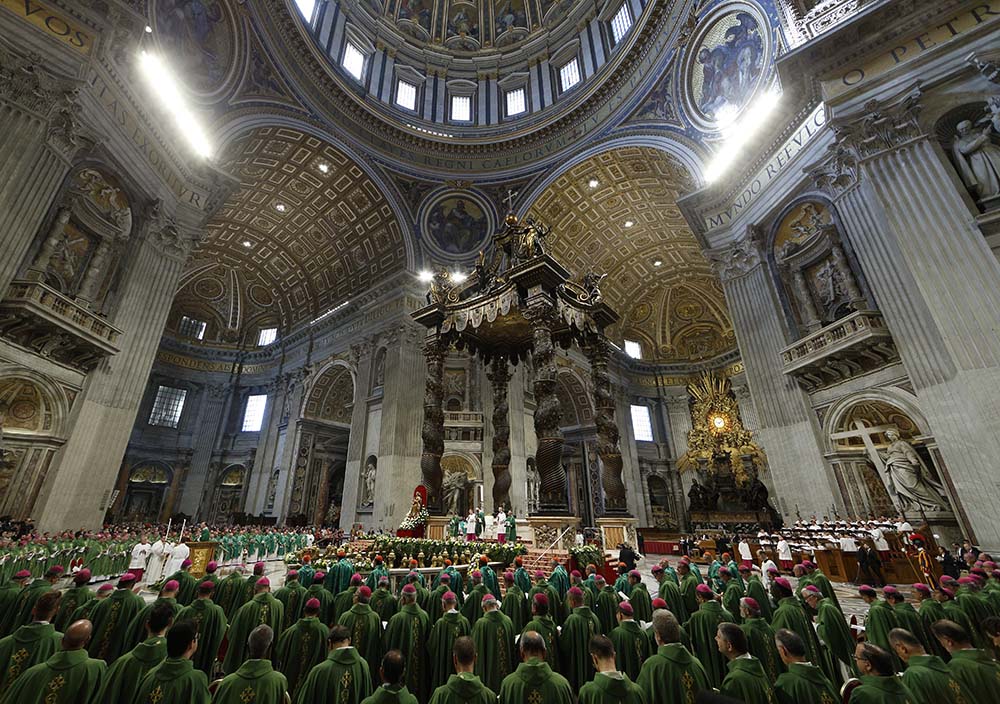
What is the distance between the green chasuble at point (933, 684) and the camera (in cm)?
213

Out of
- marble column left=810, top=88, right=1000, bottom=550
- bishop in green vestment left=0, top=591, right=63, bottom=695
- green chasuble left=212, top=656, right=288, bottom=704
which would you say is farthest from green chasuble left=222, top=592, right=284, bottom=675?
marble column left=810, top=88, right=1000, bottom=550

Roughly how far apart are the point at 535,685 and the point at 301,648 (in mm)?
2070

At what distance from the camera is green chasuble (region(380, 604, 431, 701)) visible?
3436 millimetres

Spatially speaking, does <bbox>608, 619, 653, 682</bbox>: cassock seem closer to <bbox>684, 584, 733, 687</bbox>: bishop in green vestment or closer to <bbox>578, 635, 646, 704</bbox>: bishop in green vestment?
<bbox>684, 584, 733, 687</bbox>: bishop in green vestment

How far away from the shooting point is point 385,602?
13.7 ft

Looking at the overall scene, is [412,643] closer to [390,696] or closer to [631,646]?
[390,696]

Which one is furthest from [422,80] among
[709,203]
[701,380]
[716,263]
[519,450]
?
[701,380]

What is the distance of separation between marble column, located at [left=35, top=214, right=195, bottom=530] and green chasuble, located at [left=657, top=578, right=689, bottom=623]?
11278 millimetres

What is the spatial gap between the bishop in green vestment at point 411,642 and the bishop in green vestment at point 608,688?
185 centimetres

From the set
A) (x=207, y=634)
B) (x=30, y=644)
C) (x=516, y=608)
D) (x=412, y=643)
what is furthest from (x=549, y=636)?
(x=30, y=644)

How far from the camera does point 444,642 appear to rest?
3.43 metres

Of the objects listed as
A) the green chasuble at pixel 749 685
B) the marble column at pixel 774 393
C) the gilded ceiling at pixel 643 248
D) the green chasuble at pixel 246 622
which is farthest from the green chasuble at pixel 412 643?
the gilded ceiling at pixel 643 248

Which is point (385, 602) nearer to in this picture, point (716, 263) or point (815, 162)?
point (815, 162)

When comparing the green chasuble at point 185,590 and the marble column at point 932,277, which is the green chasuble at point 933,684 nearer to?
the marble column at point 932,277
